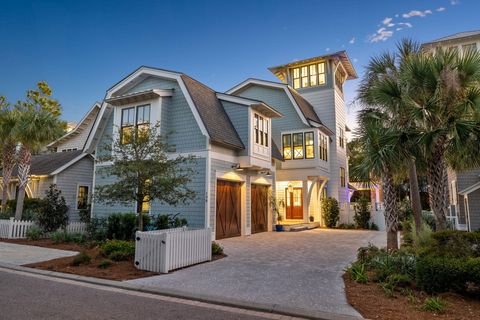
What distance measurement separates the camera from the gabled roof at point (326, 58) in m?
23.5

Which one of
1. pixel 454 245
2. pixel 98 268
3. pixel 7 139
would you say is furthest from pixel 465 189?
pixel 7 139

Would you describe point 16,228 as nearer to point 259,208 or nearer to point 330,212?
point 259,208

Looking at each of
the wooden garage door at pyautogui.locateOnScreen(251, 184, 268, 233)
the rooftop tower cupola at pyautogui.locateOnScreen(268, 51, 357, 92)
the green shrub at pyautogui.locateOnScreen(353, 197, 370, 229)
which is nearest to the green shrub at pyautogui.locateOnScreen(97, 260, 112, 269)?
the wooden garage door at pyautogui.locateOnScreen(251, 184, 268, 233)

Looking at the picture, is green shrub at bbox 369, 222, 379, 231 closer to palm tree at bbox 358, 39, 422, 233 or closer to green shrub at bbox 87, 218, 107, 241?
palm tree at bbox 358, 39, 422, 233

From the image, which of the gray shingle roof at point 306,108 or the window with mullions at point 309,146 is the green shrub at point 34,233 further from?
the gray shingle roof at point 306,108

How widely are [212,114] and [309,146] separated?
28.1 feet

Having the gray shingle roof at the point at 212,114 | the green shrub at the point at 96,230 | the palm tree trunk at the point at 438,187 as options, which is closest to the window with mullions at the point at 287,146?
the gray shingle roof at the point at 212,114

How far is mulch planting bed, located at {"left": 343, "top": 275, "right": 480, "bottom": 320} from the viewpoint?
484cm

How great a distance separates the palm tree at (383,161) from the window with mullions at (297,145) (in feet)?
36.7

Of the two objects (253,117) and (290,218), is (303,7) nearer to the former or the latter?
(253,117)

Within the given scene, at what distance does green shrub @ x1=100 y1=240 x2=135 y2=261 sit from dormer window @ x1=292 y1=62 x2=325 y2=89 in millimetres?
19783

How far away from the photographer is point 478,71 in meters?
8.20

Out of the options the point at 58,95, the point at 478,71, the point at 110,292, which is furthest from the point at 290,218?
the point at 58,95

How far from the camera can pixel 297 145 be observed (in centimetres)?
2173
